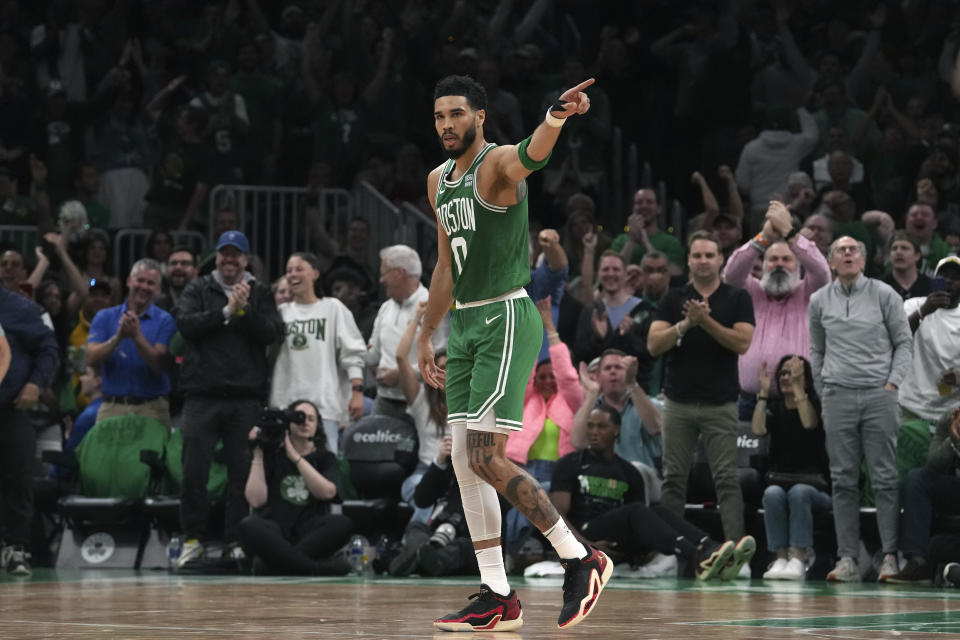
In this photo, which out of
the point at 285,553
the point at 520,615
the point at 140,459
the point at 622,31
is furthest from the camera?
the point at 622,31

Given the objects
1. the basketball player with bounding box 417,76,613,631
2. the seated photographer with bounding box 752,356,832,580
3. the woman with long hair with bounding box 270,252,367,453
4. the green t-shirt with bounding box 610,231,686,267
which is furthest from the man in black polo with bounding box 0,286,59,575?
the basketball player with bounding box 417,76,613,631

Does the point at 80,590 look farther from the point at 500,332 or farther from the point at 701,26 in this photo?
the point at 701,26

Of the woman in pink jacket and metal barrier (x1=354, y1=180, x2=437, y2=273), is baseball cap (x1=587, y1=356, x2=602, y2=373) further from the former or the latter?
metal barrier (x1=354, y1=180, x2=437, y2=273)

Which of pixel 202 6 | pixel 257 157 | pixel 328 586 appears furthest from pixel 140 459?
pixel 202 6

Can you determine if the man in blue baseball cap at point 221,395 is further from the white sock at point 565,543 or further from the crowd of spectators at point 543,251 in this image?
the white sock at point 565,543

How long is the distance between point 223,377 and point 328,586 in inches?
103

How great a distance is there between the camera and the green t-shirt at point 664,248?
1430 cm

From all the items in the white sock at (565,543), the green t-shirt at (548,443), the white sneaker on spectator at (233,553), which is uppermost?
the green t-shirt at (548,443)

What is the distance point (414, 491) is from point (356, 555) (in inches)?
26.6

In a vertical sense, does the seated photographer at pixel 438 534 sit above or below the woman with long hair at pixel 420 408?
below

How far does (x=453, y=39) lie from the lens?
57.4 ft

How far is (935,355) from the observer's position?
11.5 metres

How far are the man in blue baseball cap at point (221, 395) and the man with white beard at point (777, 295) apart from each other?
356 centimetres

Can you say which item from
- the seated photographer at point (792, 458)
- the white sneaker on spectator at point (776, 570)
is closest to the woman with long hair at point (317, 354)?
the seated photographer at point (792, 458)
